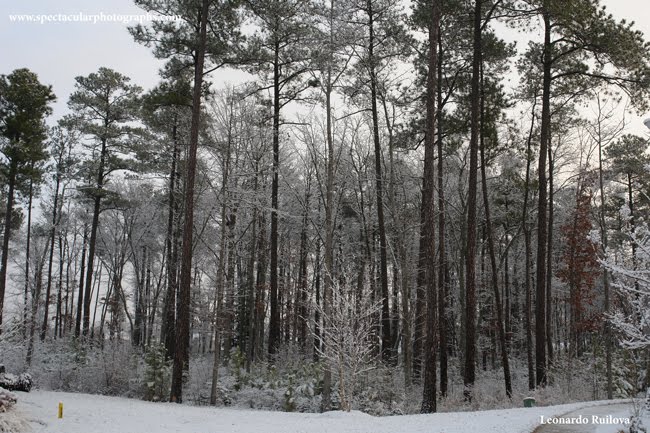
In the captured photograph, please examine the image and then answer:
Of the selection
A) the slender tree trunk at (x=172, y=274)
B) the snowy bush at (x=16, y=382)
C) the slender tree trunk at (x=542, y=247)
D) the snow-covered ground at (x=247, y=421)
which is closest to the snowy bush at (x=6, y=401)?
the snow-covered ground at (x=247, y=421)

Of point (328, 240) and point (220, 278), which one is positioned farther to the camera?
point (220, 278)

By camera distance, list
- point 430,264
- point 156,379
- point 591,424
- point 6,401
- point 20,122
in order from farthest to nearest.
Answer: point 20,122 < point 156,379 < point 430,264 < point 6,401 < point 591,424

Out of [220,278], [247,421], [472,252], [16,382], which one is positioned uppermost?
[472,252]

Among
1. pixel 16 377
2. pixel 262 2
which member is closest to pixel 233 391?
pixel 16 377

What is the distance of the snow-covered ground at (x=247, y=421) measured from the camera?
353 inches

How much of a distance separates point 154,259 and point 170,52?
2378 centimetres

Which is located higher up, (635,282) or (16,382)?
(635,282)

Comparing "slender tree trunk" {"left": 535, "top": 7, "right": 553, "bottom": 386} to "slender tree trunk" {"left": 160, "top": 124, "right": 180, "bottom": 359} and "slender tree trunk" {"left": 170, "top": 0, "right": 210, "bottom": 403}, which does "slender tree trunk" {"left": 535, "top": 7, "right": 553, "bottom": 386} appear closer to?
"slender tree trunk" {"left": 170, "top": 0, "right": 210, "bottom": 403}

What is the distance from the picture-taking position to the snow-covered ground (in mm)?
8977

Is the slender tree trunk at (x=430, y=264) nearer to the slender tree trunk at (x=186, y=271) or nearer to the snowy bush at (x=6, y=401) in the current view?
the slender tree trunk at (x=186, y=271)

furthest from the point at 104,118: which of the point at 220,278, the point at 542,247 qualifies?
the point at 542,247

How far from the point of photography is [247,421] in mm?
10805

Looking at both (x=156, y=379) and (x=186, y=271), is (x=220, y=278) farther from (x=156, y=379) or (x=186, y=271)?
(x=156, y=379)

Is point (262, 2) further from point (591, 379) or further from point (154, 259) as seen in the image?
point (154, 259)
